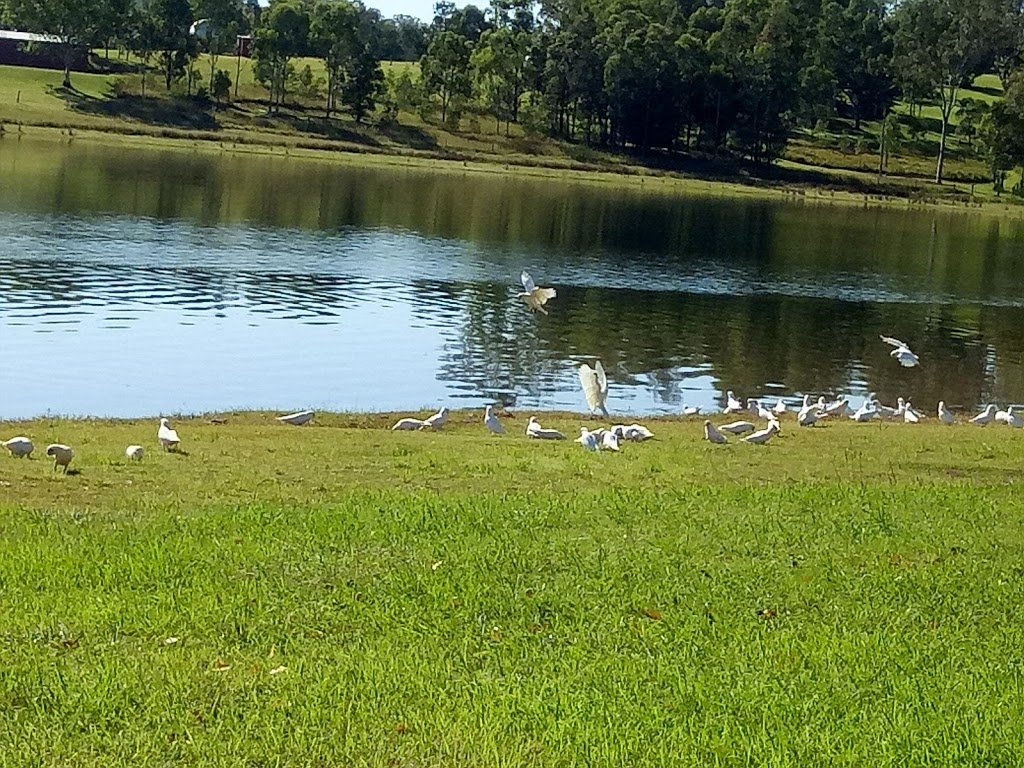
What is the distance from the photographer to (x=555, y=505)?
1399 centimetres

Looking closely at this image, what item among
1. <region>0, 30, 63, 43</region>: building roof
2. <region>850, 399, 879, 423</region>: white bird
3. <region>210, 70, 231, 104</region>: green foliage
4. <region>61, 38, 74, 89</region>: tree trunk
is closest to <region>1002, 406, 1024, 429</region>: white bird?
<region>850, 399, 879, 423</region>: white bird

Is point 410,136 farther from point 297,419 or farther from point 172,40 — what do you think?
point 297,419

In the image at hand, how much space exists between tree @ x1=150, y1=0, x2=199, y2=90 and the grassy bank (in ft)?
7.59

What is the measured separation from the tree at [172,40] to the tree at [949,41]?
67546mm

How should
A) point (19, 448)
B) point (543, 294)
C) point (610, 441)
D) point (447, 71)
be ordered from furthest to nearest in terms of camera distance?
point (447, 71)
point (543, 294)
point (610, 441)
point (19, 448)

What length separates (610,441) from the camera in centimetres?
2016

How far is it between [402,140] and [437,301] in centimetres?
8187

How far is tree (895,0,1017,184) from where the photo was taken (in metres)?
142

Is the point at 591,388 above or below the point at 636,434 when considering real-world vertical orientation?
above

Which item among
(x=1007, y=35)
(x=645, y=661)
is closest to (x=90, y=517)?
(x=645, y=661)

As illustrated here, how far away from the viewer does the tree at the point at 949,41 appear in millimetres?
142250

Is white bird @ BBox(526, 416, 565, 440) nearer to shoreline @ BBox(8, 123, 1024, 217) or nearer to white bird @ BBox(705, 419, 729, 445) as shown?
white bird @ BBox(705, 419, 729, 445)

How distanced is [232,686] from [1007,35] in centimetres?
15501

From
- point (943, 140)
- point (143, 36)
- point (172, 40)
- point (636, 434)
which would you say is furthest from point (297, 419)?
point (143, 36)
